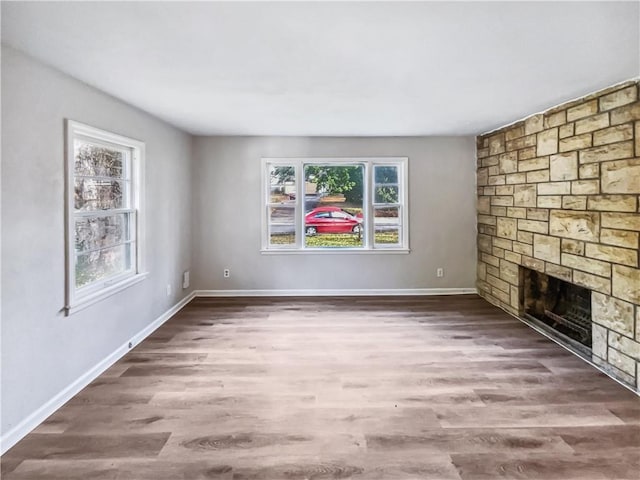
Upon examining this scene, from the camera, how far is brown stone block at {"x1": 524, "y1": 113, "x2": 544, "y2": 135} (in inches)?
139

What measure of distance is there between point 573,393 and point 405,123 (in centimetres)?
301

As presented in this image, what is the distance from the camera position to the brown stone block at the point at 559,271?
3164 mm

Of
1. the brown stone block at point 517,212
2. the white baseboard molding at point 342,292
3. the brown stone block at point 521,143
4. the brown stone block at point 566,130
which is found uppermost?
the brown stone block at point 521,143

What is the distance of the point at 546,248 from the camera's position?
11.4 feet

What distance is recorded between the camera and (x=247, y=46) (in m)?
2.03

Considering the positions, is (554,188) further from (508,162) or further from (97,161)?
(97,161)

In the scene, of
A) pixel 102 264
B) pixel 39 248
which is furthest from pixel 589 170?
pixel 102 264

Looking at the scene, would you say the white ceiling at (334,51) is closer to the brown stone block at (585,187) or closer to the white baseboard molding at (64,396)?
the brown stone block at (585,187)

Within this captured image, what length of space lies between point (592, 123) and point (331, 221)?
3.14 m

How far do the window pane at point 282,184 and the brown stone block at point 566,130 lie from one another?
10.4 feet

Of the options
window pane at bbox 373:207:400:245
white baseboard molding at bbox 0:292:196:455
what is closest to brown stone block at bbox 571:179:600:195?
window pane at bbox 373:207:400:245

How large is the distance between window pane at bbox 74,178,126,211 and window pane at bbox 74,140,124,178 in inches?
2.7

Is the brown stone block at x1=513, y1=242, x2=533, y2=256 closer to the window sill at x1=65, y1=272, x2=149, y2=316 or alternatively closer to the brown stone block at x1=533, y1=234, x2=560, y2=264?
the brown stone block at x1=533, y1=234, x2=560, y2=264

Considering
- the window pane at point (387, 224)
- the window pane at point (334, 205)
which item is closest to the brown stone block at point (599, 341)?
the window pane at point (387, 224)
